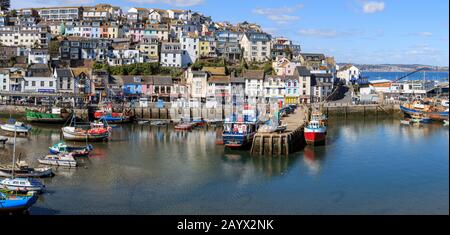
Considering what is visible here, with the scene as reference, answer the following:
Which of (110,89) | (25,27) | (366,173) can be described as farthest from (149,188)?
(25,27)

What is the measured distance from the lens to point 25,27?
46.9 metres

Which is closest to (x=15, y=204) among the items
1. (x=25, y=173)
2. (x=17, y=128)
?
(x=25, y=173)

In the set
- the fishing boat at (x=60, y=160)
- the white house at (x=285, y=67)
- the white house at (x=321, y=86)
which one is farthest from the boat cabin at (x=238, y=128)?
the white house at (x=285, y=67)

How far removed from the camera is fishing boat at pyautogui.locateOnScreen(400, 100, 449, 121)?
29.5 metres

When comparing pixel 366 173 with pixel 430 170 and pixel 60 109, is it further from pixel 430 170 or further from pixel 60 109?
pixel 60 109

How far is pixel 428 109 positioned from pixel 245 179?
18.1 m

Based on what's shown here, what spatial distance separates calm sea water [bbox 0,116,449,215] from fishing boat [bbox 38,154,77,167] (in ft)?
1.21

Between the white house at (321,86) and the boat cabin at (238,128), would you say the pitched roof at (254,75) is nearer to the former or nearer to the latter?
the white house at (321,86)

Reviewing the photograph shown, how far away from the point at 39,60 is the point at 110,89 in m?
7.99

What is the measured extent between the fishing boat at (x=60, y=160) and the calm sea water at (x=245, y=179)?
369mm

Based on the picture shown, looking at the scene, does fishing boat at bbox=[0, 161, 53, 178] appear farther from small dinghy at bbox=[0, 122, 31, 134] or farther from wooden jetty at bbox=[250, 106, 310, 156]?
small dinghy at bbox=[0, 122, 31, 134]

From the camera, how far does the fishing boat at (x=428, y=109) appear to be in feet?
96.6

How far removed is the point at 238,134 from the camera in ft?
68.5
